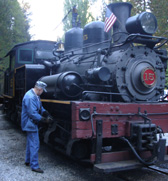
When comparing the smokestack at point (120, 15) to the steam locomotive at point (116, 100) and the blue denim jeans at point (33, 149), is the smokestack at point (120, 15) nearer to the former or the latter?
the steam locomotive at point (116, 100)

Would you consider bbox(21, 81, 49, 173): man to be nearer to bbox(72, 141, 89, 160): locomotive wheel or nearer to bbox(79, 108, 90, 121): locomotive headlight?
bbox(72, 141, 89, 160): locomotive wheel

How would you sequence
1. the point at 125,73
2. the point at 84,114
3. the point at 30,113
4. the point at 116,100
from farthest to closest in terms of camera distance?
the point at 116,100 → the point at 125,73 → the point at 30,113 → the point at 84,114

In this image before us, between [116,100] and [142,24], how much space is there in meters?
1.41

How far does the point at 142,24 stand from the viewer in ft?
13.9

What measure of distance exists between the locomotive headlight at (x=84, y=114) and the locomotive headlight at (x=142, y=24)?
182 centimetres

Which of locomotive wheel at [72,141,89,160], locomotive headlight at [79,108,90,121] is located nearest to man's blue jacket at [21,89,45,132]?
locomotive wheel at [72,141,89,160]

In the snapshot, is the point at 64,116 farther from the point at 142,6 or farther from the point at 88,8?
the point at 88,8

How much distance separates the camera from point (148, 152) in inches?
150

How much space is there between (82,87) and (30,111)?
1037mm

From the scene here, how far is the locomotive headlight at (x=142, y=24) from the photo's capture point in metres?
4.19

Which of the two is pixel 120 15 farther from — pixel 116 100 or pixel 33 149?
pixel 33 149

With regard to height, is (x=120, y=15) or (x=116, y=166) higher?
(x=120, y=15)

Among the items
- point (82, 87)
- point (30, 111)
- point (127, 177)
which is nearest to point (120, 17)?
point (82, 87)

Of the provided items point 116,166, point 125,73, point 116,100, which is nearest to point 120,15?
point 125,73
